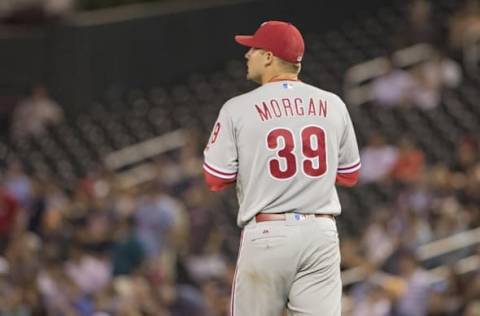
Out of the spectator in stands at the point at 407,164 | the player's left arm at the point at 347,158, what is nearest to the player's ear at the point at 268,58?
the player's left arm at the point at 347,158

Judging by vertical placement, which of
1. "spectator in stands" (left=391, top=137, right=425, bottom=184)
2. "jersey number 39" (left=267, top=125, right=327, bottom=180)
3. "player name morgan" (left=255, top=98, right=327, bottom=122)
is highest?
"player name morgan" (left=255, top=98, right=327, bottom=122)

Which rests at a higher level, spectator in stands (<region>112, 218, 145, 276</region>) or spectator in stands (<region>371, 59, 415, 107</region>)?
spectator in stands (<region>371, 59, 415, 107</region>)

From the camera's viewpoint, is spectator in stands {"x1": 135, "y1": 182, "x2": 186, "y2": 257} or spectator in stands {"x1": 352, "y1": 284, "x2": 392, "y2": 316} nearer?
spectator in stands {"x1": 352, "y1": 284, "x2": 392, "y2": 316}

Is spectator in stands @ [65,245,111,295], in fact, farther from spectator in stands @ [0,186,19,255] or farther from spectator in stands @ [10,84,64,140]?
spectator in stands @ [10,84,64,140]

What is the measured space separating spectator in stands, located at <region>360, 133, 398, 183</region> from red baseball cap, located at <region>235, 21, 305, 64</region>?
33.9 ft

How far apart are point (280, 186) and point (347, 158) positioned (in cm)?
42

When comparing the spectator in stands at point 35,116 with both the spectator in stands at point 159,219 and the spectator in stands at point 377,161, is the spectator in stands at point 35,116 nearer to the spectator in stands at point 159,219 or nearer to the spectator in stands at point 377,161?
the spectator in stands at point 377,161

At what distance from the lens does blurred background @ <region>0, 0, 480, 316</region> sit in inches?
525

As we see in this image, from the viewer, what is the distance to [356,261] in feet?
47.2

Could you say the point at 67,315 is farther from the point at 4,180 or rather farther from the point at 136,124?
the point at 136,124

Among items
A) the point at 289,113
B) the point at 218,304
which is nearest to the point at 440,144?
the point at 218,304

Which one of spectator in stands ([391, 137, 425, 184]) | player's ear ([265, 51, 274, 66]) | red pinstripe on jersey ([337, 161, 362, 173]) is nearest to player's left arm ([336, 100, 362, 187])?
red pinstripe on jersey ([337, 161, 362, 173])

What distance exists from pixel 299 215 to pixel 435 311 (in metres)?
6.26

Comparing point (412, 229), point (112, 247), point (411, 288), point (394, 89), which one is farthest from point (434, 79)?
point (411, 288)
